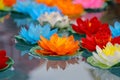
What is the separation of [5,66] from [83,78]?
0.28 meters

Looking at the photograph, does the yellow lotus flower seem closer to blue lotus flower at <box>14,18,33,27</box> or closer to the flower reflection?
the flower reflection

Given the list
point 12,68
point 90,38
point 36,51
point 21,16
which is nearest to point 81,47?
point 90,38

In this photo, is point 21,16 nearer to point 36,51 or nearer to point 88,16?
point 88,16

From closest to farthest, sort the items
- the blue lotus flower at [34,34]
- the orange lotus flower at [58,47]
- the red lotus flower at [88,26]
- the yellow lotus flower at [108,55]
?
the yellow lotus flower at [108,55]
the orange lotus flower at [58,47]
the blue lotus flower at [34,34]
the red lotus flower at [88,26]

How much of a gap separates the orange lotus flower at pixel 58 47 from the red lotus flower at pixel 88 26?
264 mm

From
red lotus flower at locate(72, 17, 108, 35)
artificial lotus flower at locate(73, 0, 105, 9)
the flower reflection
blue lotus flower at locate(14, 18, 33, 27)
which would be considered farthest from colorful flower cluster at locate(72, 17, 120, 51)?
artificial lotus flower at locate(73, 0, 105, 9)

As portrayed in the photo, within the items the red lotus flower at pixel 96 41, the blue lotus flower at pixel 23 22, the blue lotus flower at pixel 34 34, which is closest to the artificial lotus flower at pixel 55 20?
the blue lotus flower at pixel 23 22

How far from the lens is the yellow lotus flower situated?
1.19 m

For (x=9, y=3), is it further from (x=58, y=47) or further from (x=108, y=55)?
(x=108, y=55)

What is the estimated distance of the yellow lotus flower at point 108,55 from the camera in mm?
1193

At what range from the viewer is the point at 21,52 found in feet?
4.66

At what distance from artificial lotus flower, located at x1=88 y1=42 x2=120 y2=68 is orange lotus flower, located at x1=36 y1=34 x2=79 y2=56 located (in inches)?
4.3

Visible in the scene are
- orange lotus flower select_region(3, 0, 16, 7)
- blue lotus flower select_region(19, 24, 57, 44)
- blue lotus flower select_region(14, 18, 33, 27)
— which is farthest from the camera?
orange lotus flower select_region(3, 0, 16, 7)

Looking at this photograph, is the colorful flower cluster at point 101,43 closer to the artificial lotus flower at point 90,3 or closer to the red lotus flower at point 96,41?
the red lotus flower at point 96,41
